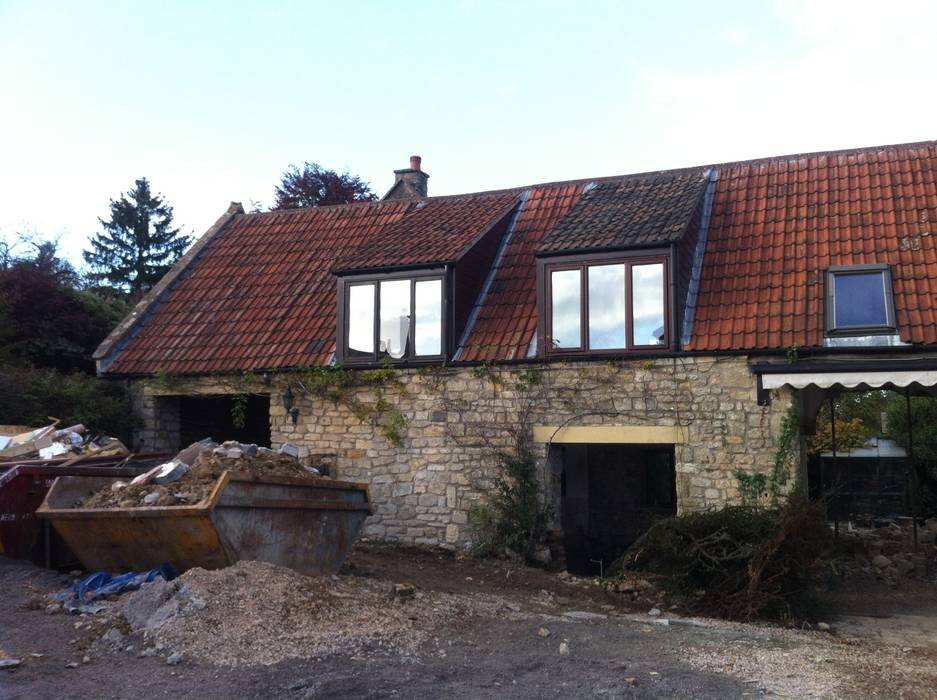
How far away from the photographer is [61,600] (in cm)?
880

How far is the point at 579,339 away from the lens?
44.1ft

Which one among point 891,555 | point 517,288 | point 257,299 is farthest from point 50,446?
point 891,555

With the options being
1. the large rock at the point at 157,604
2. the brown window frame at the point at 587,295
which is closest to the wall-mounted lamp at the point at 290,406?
the brown window frame at the point at 587,295

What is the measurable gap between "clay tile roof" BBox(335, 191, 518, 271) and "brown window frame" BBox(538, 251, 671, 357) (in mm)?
1596

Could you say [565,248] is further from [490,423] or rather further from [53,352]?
[53,352]

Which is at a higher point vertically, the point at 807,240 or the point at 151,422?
the point at 807,240

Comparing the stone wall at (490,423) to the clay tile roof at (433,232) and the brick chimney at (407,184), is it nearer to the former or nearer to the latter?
the clay tile roof at (433,232)

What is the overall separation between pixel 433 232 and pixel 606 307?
3.99m

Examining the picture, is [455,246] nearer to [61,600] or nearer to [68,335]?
[61,600]

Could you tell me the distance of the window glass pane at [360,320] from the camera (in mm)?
14734

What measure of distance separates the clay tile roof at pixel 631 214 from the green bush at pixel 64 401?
26.1 ft

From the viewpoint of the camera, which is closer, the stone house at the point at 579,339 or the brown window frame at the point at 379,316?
the stone house at the point at 579,339

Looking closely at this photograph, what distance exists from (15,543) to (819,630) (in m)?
8.92

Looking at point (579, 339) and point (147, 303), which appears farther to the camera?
point (147, 303)
